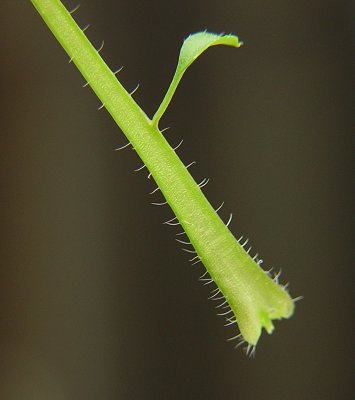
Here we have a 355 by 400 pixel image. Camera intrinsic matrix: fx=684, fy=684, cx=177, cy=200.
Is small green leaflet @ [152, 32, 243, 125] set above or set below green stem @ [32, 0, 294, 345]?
above

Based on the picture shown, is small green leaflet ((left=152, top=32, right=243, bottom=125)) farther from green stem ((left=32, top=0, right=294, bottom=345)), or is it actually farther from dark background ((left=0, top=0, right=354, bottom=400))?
dark background ((left=0, top=0, right=354, bottom=400))

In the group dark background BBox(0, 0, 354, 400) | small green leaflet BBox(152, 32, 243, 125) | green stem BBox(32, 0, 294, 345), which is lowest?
green stem BBox(32, 0, 294, 345)

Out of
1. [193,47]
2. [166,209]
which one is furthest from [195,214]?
[166,209]

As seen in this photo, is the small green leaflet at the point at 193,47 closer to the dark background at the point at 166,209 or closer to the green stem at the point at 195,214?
the green stem at the point at 195,214

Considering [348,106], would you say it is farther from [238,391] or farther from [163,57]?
[238,391]

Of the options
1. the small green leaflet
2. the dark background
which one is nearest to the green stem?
the small green leaflet

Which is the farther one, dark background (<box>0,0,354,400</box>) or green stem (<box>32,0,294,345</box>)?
dark background (<box>0,0,354,400</box>)
